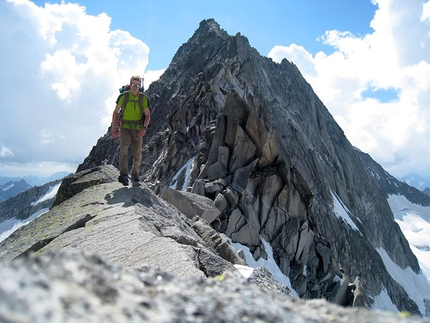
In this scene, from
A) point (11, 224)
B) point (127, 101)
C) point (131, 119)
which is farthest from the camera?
point (11, 224)

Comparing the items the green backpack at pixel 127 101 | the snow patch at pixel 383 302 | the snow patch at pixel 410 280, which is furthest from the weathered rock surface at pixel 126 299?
the snow patch at pixel 410 280

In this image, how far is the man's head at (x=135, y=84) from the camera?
1030 cm

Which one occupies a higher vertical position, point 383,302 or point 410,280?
point 410,280

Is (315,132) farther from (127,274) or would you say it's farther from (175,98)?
(127,274)


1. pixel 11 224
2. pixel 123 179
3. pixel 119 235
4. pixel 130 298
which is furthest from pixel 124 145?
pixel 11 224

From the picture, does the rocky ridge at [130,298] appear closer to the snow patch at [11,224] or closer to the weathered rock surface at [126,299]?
the weathered rock surface at [126,299]

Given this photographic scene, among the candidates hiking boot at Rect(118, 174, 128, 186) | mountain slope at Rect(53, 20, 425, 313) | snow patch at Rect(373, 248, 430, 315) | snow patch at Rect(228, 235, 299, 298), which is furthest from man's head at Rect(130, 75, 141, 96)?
snow patch at Rect(373, 248, 430, 315)

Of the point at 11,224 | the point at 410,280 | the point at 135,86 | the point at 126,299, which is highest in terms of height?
the point at 135,86

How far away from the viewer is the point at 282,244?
76.6 ft

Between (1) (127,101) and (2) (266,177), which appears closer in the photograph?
(1) (127,101)

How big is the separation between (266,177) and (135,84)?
15441 millimetres

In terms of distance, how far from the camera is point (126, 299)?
1.83 m

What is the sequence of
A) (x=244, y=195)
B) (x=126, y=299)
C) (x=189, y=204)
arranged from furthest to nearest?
1. (x=244, y=195)
2. (x=189, y=204)
3. (x=126, y=299)

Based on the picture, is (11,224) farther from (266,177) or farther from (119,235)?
(119,235)
